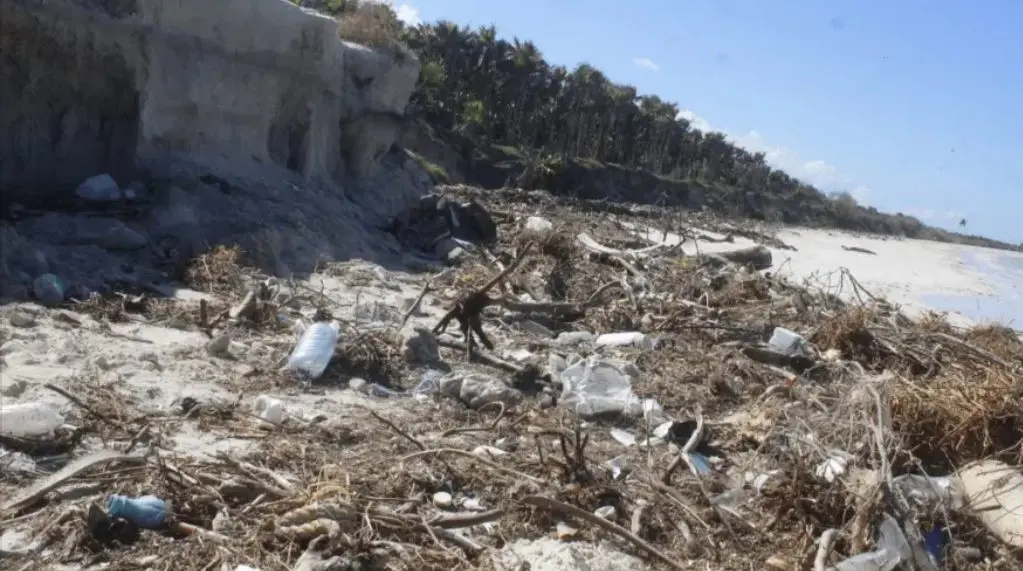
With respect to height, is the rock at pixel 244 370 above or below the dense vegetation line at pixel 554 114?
below

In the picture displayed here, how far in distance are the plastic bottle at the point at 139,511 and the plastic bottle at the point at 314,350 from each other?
237 cm

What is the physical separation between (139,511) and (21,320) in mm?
3223

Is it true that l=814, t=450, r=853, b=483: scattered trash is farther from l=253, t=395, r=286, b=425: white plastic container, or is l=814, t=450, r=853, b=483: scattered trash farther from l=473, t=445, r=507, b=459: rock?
l=253, t=395, r=286, b=425: white plastic container

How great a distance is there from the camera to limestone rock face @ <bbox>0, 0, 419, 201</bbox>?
9.60 m

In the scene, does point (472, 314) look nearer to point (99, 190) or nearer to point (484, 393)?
point (484, 393)

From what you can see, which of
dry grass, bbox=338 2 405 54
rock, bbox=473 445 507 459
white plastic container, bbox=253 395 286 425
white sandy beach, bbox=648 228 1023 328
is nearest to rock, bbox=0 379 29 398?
white plastic container, bbox=253 395 286 425

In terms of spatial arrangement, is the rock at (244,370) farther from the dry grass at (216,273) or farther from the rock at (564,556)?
the rock at (564,556)

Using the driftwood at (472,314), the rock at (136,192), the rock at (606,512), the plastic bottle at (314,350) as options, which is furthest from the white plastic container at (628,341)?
the rock at (136,192)

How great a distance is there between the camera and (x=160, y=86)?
423 inches

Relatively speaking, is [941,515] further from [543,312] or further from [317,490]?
[543,312]

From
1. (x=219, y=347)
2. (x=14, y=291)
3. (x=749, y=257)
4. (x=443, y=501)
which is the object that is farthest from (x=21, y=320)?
(x=749, y=257)

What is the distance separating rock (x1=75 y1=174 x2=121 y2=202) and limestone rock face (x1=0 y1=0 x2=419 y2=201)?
24 cm

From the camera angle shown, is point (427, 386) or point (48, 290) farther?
point (48, 290)

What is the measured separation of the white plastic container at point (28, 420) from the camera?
4.27 meters
